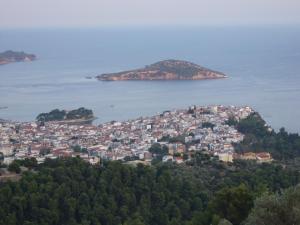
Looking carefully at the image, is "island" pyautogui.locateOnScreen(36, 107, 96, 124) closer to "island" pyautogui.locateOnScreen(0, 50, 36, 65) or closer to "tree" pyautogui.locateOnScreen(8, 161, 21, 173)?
"tree" pyautogui.locateOnScreen(8, 161, 21, 173)

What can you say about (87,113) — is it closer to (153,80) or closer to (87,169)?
(153,80)

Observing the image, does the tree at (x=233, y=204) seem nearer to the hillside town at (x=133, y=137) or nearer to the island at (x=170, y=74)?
the hillside town at (x=133, y=137)

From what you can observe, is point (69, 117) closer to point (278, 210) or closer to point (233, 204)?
point (233, 204)

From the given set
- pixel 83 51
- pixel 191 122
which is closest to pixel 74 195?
pixel 191 122

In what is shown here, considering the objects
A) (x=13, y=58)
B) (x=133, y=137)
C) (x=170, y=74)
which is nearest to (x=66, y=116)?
(x=133, y=137)

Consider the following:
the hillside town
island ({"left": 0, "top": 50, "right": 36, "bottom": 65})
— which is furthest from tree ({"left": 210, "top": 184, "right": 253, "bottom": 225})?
island ({"left": 0, "top": 50, "right": 36, "bottom": 65})

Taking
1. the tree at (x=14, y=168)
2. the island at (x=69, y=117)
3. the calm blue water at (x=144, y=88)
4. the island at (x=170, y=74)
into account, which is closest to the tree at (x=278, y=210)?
the tree at (x=14, y=168)
